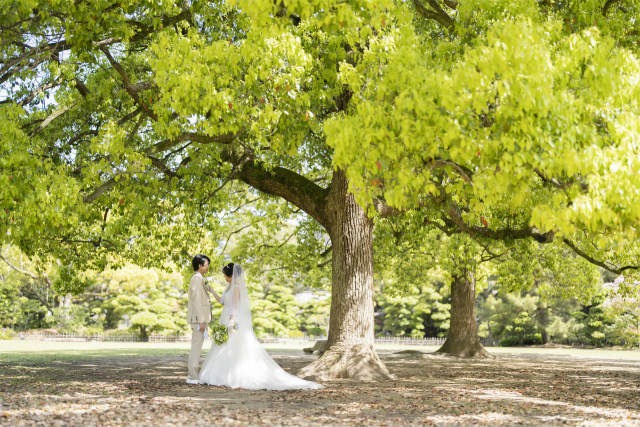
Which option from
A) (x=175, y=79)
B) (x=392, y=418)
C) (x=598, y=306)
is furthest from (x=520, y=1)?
(x=598, y=306)

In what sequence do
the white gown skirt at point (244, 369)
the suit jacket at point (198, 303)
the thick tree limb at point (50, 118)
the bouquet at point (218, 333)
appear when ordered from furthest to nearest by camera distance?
the thick tree limb at point (50, 118), the suit jacket at point (198, 303), the bouquet at point (218, 333), the white gown skirt at point (244, 369)

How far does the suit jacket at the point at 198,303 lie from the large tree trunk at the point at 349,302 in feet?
7.56

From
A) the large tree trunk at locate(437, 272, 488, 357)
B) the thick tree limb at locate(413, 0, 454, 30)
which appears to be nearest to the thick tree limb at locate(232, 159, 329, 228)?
the thick tree limb at locate(413, 0, 454, 30)

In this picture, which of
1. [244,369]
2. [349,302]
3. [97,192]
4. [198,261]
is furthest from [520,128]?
[97,192]

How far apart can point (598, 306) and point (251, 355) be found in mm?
33399

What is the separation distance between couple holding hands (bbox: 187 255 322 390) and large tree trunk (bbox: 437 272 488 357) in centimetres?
1278

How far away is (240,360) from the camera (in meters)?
10.8

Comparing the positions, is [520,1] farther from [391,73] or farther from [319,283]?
[319,283]

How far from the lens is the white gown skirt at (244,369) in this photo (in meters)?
10.5

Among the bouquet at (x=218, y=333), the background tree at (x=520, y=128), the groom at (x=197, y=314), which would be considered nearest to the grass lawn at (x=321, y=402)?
the groom at (x=197, y=314)

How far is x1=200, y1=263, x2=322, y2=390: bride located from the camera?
414 inches

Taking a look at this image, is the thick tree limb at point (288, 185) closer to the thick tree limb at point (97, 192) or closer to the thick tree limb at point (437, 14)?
the thick tree limb at point (97, 192)

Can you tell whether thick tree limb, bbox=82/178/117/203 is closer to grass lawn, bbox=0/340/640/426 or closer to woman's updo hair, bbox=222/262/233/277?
woman's updo hair, bbox=222/262/233/277

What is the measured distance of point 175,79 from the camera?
9.63 m
